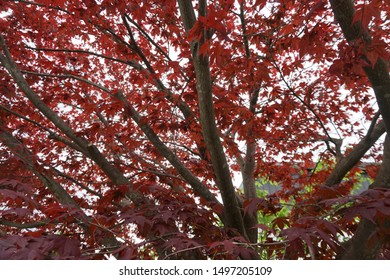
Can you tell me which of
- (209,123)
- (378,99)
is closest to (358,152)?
(378,99)

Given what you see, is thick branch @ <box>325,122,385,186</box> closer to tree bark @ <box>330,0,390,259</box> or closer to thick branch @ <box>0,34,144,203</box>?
tree bark @ <box>330,0,390,259</box>

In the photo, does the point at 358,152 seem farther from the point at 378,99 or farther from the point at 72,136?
the point at 72,136

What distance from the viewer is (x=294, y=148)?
634 cm

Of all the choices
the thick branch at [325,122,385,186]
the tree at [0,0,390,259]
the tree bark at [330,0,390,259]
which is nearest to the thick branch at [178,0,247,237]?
the tree at [0,0,390,259]

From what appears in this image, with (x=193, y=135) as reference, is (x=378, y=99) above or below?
below

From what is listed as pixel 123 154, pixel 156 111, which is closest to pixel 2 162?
pixel 156 111

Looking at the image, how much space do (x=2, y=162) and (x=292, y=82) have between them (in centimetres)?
525

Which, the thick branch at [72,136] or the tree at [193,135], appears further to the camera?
the thick branch at [72,136]

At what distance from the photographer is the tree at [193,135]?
1.92 m

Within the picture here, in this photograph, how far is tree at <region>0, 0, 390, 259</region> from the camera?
192cm

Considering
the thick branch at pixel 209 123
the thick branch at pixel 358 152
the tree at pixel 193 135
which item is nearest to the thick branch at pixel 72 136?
the tree at pixel 193 135

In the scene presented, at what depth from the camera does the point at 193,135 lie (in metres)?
4.39

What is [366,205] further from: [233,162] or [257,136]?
[233,162]

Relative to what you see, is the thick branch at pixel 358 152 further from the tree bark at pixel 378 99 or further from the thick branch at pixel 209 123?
the thick branch at pixel 209 123
